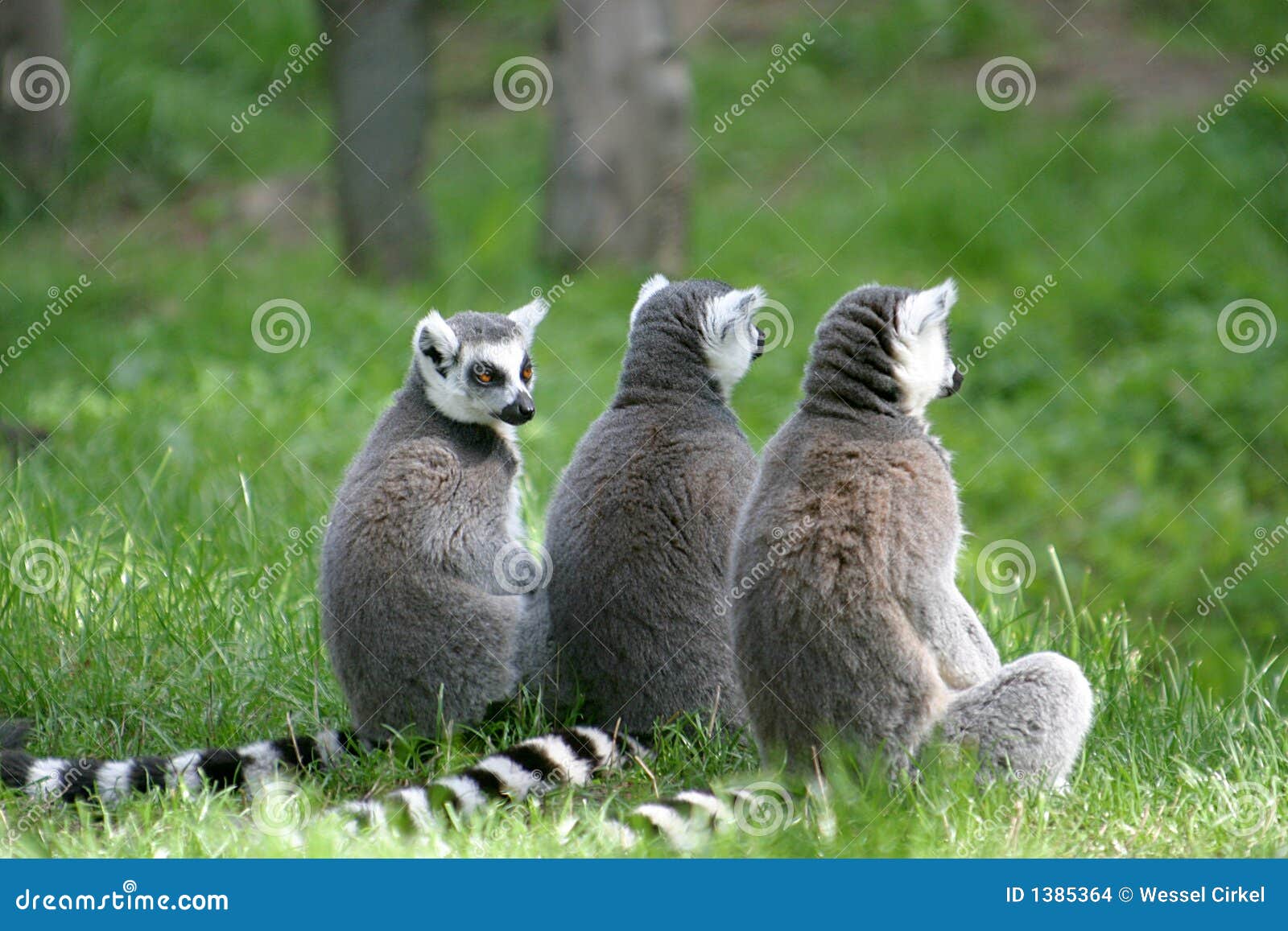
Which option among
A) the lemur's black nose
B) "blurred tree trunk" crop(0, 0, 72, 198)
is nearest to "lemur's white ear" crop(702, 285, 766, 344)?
the lemur's black nose

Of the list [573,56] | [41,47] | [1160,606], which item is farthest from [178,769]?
[41,47]

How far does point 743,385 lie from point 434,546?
Answer: 4608mm

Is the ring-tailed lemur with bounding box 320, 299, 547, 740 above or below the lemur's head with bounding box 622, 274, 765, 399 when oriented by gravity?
below

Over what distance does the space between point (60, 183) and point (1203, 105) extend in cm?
869

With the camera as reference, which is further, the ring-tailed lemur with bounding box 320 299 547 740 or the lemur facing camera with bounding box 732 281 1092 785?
the ring-tailed lemur with bounding box 320 299 547 740

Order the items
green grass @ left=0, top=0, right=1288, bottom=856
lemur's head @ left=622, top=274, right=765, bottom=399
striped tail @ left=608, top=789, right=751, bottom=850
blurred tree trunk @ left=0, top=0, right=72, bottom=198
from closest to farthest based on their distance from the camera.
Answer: striped tail @ left=608, top=789, right=751, bottom=850 < green grass @ left=0, top=0, right=1288, bottom=856 < lemur's head @ left=622, top=274, right=765, bottom=399 < blurred tree trunk @ left=0, top=0, right=72, bottom=198

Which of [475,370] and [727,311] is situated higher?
[727,311]

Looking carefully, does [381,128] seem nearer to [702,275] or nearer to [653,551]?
[702,275]

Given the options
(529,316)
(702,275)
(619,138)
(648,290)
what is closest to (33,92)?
(619,138)

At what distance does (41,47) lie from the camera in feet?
34.2

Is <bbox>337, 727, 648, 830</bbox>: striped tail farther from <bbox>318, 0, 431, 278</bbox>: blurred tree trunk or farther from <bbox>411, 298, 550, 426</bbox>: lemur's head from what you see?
<bbox>318, 0, 431, 278</bbox>: blurred tree trunk

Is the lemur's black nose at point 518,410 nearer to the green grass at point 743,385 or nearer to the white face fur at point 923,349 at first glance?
the green grass at point 743,385

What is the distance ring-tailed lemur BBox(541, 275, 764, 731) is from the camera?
362 cm

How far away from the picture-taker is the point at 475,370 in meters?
3.69
